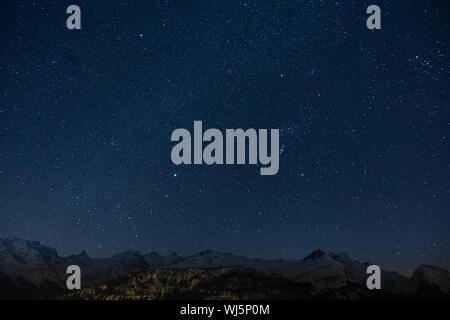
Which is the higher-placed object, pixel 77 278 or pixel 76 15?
pixel 76 15

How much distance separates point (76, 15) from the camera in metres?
21.2
